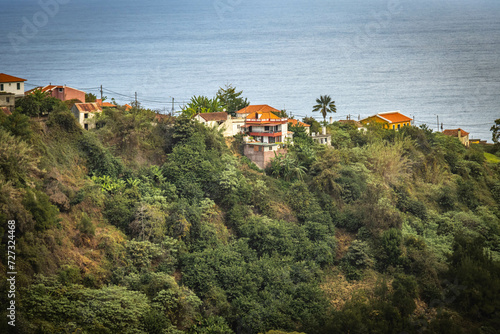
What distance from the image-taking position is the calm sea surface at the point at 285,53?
8081cm

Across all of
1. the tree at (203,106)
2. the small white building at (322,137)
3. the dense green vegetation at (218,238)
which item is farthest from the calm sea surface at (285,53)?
the dense green vegetation at (218,238)

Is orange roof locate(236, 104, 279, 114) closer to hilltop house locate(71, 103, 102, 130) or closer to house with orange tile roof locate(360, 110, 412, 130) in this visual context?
hilltop house locate(71, 103, 102, 130)

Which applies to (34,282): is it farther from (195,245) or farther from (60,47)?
(60,47)

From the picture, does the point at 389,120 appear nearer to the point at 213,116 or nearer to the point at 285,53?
the point at 213,116

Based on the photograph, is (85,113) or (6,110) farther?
(85,113)

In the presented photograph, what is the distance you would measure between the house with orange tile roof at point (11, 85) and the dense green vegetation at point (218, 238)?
21.7ft

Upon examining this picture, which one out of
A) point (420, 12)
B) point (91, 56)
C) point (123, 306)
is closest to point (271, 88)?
point (91, 56)

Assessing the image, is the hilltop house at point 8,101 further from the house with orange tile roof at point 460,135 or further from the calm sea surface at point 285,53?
the house with orange tile roof at point 460,135

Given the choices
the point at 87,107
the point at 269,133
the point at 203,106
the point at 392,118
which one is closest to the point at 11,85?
the point at 87,107

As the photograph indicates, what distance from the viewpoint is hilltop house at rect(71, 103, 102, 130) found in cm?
3759

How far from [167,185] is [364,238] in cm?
1344

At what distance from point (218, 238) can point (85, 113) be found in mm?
13827

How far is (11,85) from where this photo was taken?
38.9m

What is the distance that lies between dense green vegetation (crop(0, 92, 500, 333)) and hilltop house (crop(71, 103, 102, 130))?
39.1 inches
